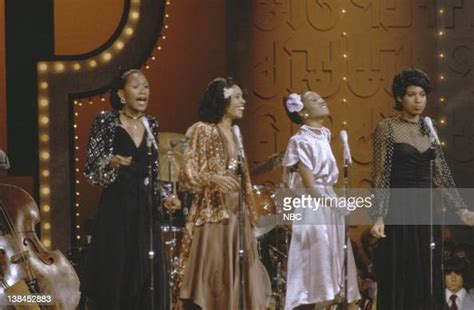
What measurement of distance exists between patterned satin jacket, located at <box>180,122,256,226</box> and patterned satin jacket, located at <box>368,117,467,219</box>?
70 centimetres

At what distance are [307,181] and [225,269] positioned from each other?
664 mm

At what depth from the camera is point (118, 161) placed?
235 inches

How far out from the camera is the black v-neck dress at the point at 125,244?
6.01m

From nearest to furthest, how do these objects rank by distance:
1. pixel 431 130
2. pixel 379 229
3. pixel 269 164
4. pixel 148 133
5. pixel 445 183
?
pixel 148 133, pixel 431 130, pixel 379 229, pixel 445 183, pixel 269 164

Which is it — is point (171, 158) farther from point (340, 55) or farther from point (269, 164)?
point (340, 55)

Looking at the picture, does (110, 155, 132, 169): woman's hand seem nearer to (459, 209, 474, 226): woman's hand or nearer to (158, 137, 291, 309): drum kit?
(158, 137, 291, 309): drum kit

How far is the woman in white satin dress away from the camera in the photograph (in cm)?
631

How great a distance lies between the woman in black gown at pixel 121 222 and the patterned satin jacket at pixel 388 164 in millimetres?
1062

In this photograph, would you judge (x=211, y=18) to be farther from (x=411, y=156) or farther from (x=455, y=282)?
(x=455, y=282)

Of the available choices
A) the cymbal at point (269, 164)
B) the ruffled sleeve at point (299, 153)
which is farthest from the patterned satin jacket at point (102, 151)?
the cymbal at point (269, 164)

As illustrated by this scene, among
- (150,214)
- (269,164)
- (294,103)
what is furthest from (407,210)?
(150,214)

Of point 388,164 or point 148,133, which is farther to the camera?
point 388,164

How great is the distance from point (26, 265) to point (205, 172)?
994 mm

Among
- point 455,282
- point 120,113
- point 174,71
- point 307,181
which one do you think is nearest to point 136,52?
point 174,71
